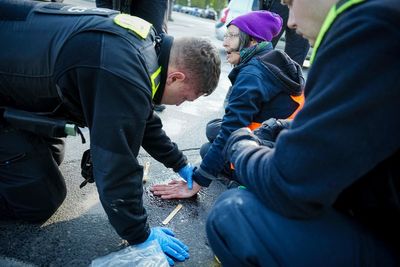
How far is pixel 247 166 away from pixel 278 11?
A: 2.77 m

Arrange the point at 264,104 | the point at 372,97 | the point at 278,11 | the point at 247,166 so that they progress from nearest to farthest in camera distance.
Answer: the point at 372,97, the point at 247,166, the point at 264,104, the point at 278,11

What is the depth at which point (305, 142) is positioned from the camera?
866 millimetres

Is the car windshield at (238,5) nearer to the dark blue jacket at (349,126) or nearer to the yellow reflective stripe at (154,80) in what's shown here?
the yellow reflective stripe at (154,80)

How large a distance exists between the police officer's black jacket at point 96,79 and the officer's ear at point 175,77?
9 centimetres

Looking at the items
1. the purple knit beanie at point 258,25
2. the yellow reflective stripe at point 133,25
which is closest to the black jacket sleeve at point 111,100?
the yellow reflective stripe at point 133,25

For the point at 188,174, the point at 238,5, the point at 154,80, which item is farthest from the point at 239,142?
the point at 238,5

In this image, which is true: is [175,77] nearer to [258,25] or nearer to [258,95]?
[258,95]

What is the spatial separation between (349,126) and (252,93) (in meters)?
1.13

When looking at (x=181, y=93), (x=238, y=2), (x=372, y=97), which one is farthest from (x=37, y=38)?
(x=238, y=2)

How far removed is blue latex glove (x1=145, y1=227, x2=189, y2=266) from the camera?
169cm

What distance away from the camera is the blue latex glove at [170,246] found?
1690 mm

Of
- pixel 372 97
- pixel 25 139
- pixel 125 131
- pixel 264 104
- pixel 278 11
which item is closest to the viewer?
pixel 372 97

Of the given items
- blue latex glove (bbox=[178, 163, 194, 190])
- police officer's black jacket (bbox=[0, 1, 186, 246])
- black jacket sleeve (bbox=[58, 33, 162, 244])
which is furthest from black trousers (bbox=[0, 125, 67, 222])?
blue latex glove (bbox=[178, 163, 194, 190])

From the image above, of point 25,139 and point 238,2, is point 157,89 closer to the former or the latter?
point 25,139
